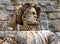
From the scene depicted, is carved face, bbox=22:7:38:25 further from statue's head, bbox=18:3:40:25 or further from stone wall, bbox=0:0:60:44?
stone wall, bbox=0:0:60:44

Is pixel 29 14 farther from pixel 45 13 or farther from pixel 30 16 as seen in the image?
pixel 45 13

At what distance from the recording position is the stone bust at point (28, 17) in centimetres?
186

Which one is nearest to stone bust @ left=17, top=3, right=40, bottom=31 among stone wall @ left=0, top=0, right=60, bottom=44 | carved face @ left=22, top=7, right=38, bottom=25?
carved face @ left=22, top=7, right=38, bottom=25

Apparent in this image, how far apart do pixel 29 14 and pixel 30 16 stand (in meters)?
0.02

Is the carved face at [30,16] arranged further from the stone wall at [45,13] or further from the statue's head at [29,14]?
the stone wall at [45,13]

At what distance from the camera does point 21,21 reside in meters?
1.93

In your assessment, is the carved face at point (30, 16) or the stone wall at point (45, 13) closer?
the carved face at point (30, 16)

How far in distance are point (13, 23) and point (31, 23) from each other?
200 mm

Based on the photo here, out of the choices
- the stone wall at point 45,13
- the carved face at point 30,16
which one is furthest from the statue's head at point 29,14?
the stone wall at point 45,13

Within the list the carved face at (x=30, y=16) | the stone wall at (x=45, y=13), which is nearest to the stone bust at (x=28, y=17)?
the carved face at (x=30, y=16)

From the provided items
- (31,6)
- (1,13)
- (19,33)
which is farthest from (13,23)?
(1,13)

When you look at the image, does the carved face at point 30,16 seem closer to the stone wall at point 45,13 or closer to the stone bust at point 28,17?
the stone bust at point 28,17

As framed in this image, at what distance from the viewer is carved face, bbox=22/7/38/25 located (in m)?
1.87

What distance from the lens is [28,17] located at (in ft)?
6.18
